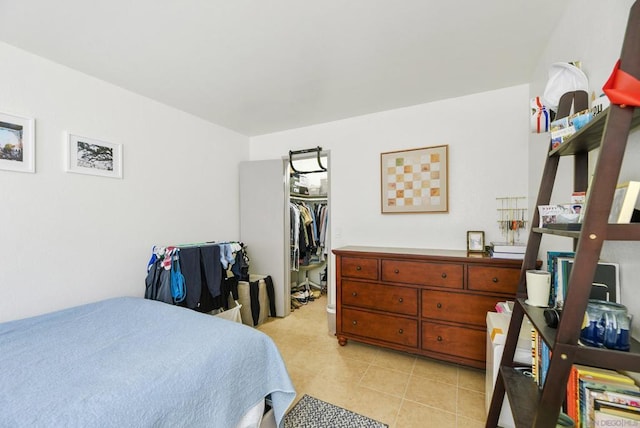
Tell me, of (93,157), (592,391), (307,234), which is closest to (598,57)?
(592,391)

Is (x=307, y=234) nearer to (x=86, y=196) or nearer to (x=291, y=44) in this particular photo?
(x=86, y=196)

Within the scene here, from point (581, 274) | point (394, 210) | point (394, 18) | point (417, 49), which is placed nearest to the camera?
point (581, 274)

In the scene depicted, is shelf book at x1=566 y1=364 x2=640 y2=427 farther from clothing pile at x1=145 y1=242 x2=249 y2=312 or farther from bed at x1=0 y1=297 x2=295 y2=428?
clothing pile at x1=145 y1=242 x2=249 y2=312

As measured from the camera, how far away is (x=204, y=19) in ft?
5.08

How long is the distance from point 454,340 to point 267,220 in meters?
2.38

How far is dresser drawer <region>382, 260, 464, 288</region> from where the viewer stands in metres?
2.14

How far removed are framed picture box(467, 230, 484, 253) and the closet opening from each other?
69.6 inches

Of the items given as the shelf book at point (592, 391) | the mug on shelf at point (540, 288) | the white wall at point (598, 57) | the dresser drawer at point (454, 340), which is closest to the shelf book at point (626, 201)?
the white wall at point (598, 57)

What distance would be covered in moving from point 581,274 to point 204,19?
2075mm

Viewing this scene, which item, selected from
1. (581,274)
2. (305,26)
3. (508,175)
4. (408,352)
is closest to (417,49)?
(305,26)

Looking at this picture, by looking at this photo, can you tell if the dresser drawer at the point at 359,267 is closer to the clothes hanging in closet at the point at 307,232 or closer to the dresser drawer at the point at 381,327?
the dresser drawer at the point at 381,327

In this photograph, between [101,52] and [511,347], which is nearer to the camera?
[511,347]

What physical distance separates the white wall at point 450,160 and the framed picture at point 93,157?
188 centimetres

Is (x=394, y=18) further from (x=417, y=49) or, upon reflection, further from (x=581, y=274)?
→ (x=581, y=274)
